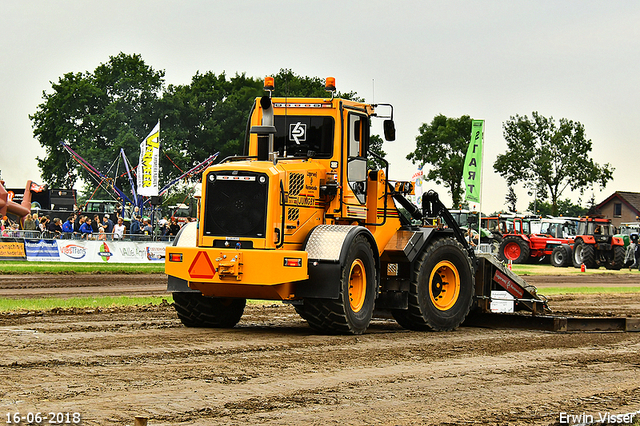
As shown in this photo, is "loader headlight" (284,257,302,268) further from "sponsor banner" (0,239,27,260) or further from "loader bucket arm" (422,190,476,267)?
"sponsor banner" (0,239,27,260)

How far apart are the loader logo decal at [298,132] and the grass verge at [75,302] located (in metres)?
5.65

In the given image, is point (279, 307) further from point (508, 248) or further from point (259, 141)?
point (508, 248)

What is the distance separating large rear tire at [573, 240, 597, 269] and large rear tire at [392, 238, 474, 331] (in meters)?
28.8

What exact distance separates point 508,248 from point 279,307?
93.3 feet

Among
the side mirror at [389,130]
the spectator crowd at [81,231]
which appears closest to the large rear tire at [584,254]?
the spectator crowd at [81,231]

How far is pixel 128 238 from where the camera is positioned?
104 ft

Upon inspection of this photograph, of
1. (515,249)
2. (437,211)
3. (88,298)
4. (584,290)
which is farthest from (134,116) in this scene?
(437,211)

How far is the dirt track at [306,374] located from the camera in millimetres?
6438

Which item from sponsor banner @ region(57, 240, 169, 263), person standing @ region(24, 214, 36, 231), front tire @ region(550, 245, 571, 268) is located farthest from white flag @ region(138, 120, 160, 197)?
front tire @ region(550, 245, 571, 268)

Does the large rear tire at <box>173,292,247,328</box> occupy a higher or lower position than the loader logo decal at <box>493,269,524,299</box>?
lower

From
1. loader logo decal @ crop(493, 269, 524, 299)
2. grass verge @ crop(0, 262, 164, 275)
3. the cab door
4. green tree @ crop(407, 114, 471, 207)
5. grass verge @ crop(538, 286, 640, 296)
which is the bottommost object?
grass verge @ crop(538, 286, 640, 296)

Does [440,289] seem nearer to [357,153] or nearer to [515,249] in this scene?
[357,153]

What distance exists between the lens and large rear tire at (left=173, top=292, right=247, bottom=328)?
11836 mm

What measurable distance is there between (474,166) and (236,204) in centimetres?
2227
